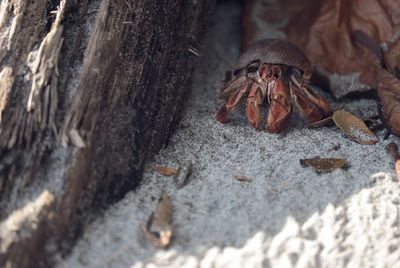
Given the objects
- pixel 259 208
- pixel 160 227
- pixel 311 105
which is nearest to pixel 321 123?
pixel 311 105

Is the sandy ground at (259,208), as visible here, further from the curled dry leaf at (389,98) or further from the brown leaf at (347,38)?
the brown leaf at (347,38)

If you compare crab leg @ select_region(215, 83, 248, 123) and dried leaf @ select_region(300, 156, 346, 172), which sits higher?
crab leg @ select_region(215, 83, 248, 123)

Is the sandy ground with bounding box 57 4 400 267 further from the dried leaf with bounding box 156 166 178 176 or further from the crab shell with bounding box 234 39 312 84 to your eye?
the crab shell with bounding box 234 39 312 84

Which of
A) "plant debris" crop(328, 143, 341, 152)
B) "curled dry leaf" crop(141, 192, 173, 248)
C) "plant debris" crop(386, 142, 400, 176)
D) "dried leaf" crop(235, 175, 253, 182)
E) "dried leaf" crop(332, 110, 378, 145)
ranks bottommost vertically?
"curled dry leaf" crop(141, 192, 173, 248)

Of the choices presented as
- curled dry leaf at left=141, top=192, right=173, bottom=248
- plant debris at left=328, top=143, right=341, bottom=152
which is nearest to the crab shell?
plant debris at left=328, top=143, right=341, bottom=152

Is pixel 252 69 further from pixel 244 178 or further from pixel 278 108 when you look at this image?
pixel 244 178

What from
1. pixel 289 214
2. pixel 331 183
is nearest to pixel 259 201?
pixel 289 214

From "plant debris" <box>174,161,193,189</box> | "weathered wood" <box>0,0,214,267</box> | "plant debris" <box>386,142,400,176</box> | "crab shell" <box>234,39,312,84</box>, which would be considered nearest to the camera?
"weathered wood" <box>0,0,214,267</box>
